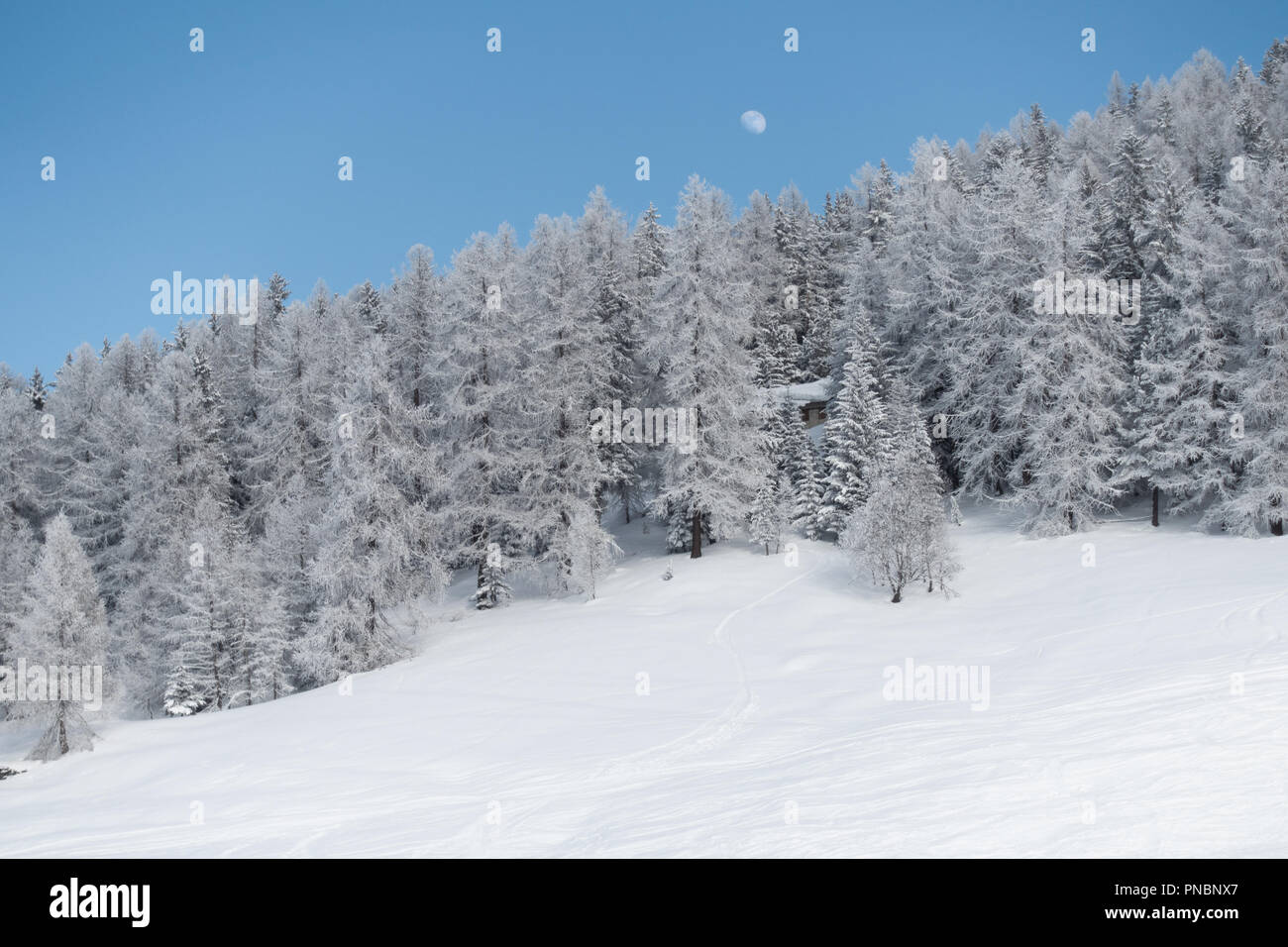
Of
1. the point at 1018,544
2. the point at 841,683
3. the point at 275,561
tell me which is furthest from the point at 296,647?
the point at 1018,544

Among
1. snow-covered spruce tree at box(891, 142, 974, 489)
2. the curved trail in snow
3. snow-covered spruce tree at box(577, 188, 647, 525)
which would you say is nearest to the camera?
the curved trail in snow

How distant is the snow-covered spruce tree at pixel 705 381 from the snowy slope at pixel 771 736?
Answer: 4157 mm

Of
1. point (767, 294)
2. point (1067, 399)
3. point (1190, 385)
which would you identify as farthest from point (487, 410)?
point (767, 294)

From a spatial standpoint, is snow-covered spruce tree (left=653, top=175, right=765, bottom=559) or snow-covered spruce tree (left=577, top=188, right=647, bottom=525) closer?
snow-covered spruce tree (left=653, top=175, right=765, bottom=559)

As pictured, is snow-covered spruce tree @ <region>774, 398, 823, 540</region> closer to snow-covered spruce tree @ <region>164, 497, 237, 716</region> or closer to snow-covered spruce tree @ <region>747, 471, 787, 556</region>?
snow-covered spruce tree @ <region>747, 471, 787, 556</region>

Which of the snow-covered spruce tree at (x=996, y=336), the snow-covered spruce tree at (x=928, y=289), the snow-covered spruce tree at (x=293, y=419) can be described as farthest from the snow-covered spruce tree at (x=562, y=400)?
the snow-covered spruce tree at (x=996, y=336)

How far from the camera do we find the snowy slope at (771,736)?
7840mm

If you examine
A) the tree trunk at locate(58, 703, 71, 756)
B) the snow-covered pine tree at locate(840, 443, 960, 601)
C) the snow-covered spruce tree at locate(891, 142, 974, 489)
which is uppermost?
the snow-covered spruce tree at locate(891, 142, 974, 489)

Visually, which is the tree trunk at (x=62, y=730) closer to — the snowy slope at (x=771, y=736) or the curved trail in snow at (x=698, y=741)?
the snowy slope at (x=771, y=736)

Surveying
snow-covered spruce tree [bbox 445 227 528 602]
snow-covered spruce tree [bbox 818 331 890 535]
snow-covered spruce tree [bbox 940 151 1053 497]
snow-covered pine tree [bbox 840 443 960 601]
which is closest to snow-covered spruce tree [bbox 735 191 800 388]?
snow-covered spruce tree [bbox 818 331 890 535]

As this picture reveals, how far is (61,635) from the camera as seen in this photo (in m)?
22.6

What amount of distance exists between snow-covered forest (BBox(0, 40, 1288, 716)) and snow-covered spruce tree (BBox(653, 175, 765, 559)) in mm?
127

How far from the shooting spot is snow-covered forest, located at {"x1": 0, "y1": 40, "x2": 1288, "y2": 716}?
2572 centimetres
